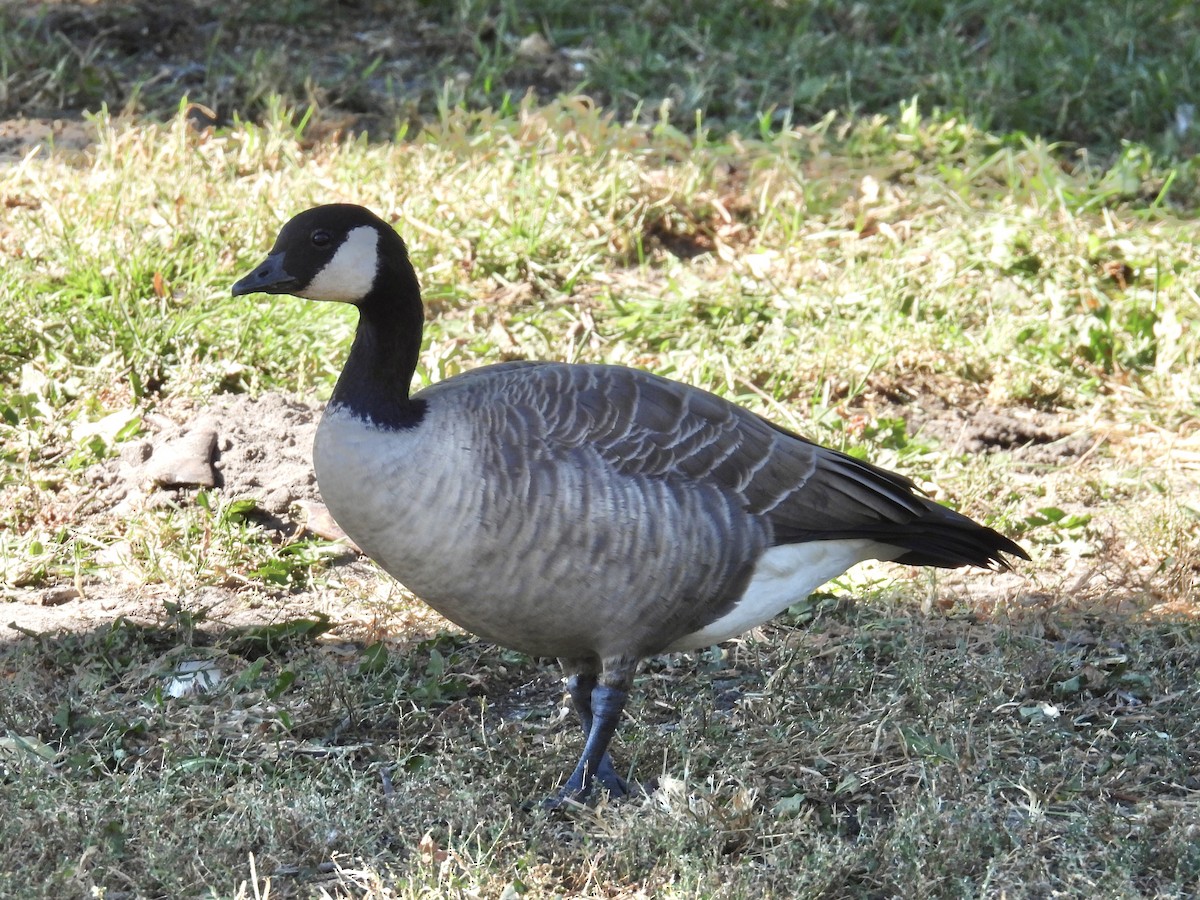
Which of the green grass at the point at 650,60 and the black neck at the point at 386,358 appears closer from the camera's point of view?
the black neck at the point at 386,358

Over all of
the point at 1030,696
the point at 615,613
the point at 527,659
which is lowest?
the point at 527,659

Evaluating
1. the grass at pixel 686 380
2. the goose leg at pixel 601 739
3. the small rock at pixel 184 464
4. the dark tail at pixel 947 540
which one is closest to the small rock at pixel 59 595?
the grass at pixel 686 380

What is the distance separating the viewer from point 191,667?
13.6ft

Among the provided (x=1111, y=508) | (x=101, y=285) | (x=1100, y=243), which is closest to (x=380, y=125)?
(x=101, y=285)

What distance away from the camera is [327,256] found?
3.59 m

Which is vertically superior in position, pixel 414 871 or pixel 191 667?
pixel 414 871

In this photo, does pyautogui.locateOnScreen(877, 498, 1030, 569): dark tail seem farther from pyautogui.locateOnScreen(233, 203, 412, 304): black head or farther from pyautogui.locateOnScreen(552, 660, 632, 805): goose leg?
pyautogui.locateOnScreen(233, 203, 412, 304): black head

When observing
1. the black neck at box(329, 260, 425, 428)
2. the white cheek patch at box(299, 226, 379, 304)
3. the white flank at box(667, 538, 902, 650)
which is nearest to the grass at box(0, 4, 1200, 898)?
the white flank at box(667, 538, 902, 650)

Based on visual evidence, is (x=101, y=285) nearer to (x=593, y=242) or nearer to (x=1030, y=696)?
(x=593, y=242)

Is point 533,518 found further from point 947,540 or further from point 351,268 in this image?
point 947,540

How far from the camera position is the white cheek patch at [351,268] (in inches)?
142

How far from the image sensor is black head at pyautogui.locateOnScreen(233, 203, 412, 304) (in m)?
3.58

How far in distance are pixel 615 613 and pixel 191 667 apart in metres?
1.37

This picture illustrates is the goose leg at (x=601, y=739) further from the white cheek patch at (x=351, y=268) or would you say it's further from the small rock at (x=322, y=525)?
the small rock at (x=322, y=525)
